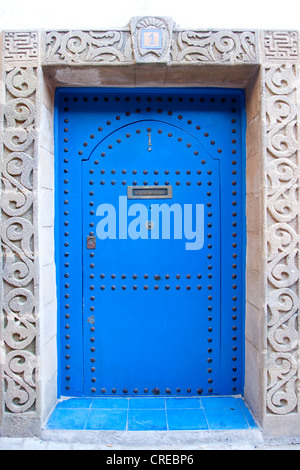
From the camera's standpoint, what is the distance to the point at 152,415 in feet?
7.38

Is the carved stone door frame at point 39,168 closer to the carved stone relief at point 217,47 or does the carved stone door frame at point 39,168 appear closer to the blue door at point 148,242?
the carved stone relief at point 217,47

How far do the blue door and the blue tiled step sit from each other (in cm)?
8

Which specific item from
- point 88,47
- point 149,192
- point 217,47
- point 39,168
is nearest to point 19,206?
point 39,168

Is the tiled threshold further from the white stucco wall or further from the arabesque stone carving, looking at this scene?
the white stucco wall

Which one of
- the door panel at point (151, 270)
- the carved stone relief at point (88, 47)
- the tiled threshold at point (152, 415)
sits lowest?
the tiled threshold at point (152, 415)

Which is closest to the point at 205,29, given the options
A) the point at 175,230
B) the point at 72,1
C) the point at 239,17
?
the point at 239,17

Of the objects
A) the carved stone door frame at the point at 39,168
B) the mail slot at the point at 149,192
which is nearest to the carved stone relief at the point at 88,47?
the carved stone door frame at the point at 39,168

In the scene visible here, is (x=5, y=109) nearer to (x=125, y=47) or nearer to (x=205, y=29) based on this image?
(x=125, y=47)

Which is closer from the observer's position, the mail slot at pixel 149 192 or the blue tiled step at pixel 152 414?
the blue tiled step at pixel 152 414

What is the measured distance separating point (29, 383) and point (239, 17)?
2410 millimetres

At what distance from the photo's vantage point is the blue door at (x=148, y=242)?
2.45m

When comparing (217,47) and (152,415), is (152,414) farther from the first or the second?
(217,47)

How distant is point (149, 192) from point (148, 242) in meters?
0.32
